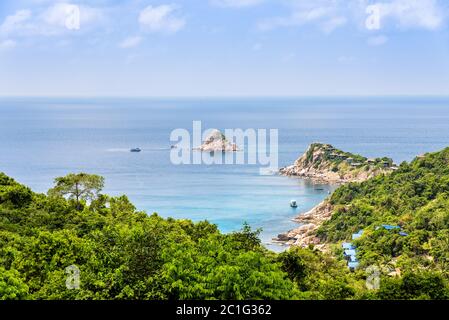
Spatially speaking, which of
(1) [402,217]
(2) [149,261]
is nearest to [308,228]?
(1) [402,217]

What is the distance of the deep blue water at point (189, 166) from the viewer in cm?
3178

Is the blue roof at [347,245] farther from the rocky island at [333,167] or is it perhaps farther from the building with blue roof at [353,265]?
the rocky island at [333,167]

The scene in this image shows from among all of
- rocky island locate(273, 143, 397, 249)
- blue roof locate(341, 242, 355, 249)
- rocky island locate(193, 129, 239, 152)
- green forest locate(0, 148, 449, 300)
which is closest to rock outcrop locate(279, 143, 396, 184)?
rocky island locate(273, 143, 397, 249)

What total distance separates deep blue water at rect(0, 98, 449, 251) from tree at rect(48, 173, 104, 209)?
39.6ft

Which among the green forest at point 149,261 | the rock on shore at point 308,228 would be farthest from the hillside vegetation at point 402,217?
the rock on shore at point 308,228

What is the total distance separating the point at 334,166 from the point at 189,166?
10.8 meters

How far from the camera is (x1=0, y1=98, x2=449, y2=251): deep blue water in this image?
31.8 m

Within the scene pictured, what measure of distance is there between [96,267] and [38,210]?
5666 mm

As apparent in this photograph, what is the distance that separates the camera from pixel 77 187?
15367mm

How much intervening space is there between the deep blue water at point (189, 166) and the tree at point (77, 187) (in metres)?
12.1

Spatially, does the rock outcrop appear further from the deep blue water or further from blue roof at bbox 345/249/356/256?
blue roof at bbox 345/249/356/256

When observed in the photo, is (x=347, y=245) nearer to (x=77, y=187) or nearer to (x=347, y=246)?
(x=347, y=246)
